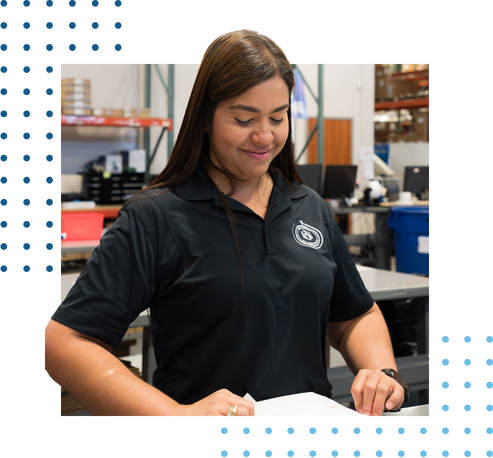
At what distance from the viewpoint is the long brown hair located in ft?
3.50

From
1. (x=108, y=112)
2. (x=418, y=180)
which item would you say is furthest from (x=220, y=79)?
(x=418, y=180)

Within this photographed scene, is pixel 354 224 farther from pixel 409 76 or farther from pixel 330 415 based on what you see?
pixel 330 415

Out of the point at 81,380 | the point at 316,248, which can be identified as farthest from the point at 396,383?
the point at 81,380

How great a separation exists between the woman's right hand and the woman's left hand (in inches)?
11.8

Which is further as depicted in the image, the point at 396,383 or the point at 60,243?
the point at 60,243

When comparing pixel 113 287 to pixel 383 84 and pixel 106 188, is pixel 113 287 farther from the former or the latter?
pixel 383 84

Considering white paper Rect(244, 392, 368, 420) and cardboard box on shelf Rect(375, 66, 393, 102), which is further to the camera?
cardboard box on shelf Rect(375, 66, 393, 102)

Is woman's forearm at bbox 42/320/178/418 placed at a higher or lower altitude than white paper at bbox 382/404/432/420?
higher

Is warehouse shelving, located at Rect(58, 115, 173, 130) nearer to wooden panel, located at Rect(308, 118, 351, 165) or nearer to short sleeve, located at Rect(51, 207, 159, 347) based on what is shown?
wooden panel, located at Rect(308, 118, 351, 165)

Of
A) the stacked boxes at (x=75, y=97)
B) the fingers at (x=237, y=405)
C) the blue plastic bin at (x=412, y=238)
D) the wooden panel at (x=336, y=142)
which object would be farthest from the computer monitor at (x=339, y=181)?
the fingers at (x=237, y=405)

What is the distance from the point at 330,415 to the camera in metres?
1.05

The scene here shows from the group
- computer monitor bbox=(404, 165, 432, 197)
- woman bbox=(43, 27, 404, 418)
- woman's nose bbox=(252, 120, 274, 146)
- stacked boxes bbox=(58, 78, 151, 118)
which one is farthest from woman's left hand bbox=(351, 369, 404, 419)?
computer monitor bbox=(404, 165, 432, 197)

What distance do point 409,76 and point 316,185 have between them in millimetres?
6360

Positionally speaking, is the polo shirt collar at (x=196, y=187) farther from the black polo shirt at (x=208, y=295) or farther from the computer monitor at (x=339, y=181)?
the computer monitor at (x=339, y=181)
